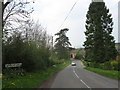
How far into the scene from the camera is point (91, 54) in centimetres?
5675

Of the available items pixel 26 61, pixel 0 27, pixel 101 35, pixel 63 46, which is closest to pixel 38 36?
pixel 26 61

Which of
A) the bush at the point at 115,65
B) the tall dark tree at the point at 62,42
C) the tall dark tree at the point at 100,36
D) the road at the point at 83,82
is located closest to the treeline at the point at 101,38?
the tall dark tree at the point at 100,36

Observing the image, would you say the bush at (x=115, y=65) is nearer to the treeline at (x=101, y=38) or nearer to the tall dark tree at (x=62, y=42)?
the treeline at (x=101, y=38)

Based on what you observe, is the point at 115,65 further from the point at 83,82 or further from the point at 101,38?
the point at 83,82

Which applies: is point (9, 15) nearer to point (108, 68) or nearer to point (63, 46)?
point (108, 68)

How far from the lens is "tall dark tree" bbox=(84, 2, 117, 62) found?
5378 centimetres

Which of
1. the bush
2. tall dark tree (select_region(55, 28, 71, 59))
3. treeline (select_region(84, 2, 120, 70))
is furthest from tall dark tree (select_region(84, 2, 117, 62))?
tall dark tree (select_region(55, 28, 71, 59))

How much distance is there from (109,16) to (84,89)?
4323 centimetres

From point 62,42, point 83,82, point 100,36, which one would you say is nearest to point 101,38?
point 100,36

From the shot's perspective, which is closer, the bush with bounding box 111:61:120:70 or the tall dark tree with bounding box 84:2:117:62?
the bush with bounding box 111:61:120:70

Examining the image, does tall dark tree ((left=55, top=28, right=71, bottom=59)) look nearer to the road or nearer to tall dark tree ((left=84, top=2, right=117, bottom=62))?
tall dark tree ((left=84, top=2, right=117, bottom=62))

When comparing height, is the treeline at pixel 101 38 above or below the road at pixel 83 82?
above

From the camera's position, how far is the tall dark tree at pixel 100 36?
53.8 meters

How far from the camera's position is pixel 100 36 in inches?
2120
